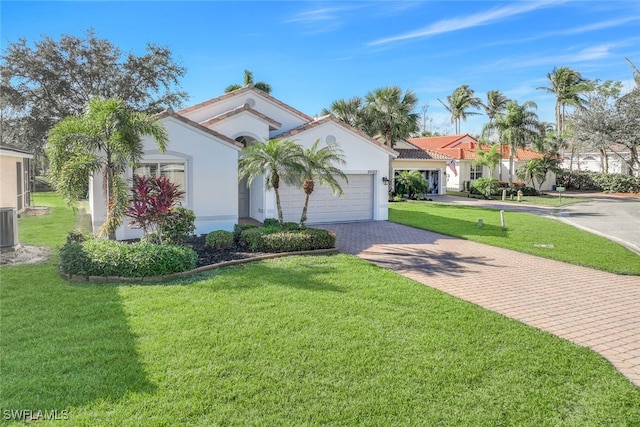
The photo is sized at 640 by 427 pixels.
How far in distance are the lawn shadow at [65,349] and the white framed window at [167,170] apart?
701 cm

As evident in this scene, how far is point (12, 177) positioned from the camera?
67.9ft

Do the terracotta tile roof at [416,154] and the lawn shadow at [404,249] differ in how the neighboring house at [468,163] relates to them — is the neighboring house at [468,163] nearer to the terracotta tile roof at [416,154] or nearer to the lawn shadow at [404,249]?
the terracotta tile roof at [416,154]

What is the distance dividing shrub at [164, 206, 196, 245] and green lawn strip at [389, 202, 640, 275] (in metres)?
10.2

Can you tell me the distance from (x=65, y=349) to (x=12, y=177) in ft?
62.2

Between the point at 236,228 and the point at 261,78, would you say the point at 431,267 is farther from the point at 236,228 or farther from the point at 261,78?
the point at 261,78

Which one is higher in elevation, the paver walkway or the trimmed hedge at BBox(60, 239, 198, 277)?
the trimmed hedge at BBox(60, 239, 198, 277)

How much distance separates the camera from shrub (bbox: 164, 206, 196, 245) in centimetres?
1281

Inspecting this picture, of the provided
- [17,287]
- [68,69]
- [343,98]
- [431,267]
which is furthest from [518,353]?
[68,69]

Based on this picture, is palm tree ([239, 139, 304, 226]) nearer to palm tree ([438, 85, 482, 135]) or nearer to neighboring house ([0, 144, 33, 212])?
neighboring house ([0, 144, 33, 212])

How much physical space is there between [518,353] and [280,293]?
4.49 metres

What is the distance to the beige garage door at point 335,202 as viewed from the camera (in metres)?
19.7

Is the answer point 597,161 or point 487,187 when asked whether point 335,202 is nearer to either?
point 487,187

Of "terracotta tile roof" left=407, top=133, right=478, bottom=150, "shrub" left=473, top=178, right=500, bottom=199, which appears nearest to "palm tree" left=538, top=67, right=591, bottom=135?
"terracotta tile roof" left=407, top=133, right=478, bottom=150

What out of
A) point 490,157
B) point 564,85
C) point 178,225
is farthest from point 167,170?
point 564,85
